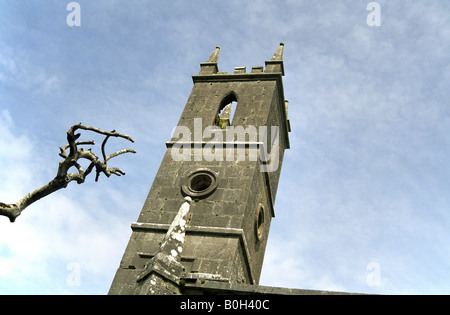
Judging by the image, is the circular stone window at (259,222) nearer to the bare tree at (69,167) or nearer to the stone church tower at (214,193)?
the stone church tower at (214,193)

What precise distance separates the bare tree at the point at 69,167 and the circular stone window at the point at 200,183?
3.27 m

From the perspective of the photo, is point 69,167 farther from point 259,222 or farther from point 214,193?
point 259,222

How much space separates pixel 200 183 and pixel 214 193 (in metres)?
0.81

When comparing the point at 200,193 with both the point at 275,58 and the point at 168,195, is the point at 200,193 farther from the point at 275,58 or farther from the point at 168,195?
the point at 275,58

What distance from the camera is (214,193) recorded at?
13.8 metres

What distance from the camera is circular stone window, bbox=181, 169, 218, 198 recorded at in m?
13.9

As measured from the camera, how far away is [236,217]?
42.9ft

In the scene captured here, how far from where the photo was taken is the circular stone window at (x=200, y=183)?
13883mm

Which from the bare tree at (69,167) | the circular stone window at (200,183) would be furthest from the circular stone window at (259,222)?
the bare tree at (69,167)

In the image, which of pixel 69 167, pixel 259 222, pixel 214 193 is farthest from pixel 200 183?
pixel 69 167

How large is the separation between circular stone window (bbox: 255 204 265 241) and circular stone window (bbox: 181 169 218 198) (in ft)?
5.78

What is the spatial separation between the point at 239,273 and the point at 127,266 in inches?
115
